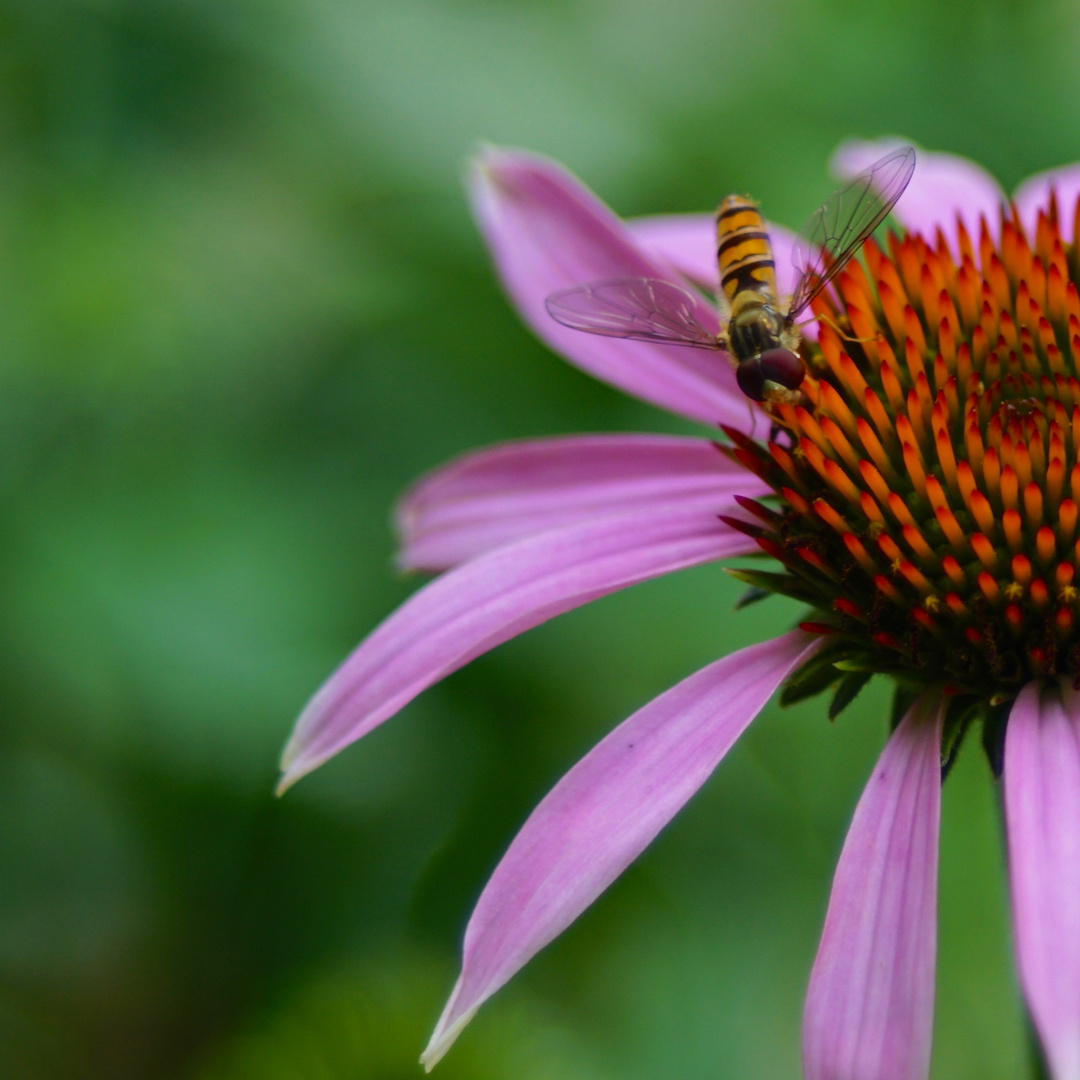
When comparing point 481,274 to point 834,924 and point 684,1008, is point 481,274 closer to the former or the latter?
point 684,1008

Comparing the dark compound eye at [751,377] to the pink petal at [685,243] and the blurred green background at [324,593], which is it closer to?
the pink petal at [685,243]

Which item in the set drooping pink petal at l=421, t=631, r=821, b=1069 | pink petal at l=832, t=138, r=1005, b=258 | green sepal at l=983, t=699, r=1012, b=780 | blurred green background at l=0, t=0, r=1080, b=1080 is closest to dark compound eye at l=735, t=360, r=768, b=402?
drooping pink petal at l=421, t=631, r=821, b=1069

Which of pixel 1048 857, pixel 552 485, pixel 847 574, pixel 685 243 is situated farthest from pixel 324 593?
pixel 1048 857

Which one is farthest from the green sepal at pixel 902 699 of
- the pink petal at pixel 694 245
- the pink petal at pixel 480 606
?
the pink petal at pixel 694 245

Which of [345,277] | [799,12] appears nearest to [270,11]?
[345,277]

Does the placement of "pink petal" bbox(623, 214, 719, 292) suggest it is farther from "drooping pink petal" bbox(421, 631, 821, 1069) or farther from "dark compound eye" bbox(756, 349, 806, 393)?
"drooping pink petal" bbox(421, 631, 821, 1069)
